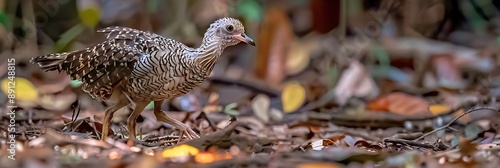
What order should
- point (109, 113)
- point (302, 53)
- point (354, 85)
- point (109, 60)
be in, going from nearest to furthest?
point (109, 60), point (109, 113), point (354, 85), point (302, 53)

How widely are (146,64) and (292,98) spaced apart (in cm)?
228

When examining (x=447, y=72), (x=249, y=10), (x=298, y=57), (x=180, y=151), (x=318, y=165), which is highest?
(x=249, y=10)

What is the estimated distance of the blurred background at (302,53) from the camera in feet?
19.7

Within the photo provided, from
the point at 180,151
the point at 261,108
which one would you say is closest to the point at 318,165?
the point at 180,151

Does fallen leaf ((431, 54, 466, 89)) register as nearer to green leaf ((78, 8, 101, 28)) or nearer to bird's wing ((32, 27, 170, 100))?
green leaf ((78, 8, 101, 28))

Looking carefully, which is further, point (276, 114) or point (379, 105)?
point (379, 105)

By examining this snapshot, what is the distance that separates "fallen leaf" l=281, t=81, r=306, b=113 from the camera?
20.0 feet

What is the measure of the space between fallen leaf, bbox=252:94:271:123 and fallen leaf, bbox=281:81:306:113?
0.14m

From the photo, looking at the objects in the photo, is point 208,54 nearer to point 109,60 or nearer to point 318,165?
point 109,60

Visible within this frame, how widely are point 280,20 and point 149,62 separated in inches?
148

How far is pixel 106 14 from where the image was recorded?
8258 millimetres

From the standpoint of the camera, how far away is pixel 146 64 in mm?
3996

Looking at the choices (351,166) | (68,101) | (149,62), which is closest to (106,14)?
(68,101)

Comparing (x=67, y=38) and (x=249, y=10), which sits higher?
(x=249, y=10)
